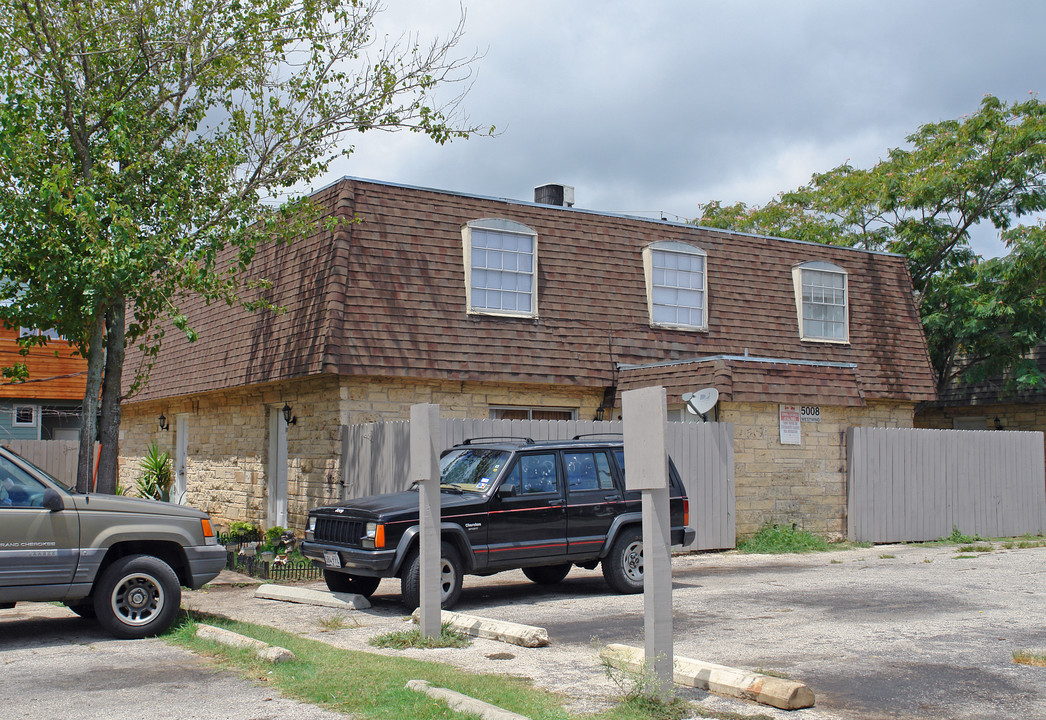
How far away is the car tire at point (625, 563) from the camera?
11.6 meters

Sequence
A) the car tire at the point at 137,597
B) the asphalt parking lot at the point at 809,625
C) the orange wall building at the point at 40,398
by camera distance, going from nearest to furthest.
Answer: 1. the asphalt parking lot at the point at 809,625
2. the car tire at the point at 137,597
3. the orange wall building at the point at 40,398

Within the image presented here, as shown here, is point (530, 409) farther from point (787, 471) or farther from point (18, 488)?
point (18, 488)

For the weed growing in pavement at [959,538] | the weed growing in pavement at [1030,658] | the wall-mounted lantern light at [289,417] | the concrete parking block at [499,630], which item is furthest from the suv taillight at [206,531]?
the weed growing in pavement at [959,538]

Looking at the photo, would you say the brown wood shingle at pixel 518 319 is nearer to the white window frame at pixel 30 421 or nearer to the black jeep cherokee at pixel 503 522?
Answer: the black jeep cherokee at pixel 503 522

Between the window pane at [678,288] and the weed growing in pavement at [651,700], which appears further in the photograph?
the window pane at [678,288]

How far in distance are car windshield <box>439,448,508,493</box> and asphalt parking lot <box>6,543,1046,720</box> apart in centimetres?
135

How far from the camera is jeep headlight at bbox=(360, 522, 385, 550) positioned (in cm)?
1026

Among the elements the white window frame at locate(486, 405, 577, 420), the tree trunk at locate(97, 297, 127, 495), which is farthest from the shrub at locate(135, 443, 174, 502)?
the white window frame at locate(486, 405, 577, 420)

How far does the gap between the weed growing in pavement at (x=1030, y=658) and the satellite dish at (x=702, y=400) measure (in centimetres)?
760

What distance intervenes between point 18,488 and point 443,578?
4.24m

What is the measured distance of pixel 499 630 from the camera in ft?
28.7

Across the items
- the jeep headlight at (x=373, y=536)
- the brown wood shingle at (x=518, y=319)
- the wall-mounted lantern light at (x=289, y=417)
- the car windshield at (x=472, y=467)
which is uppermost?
the brown wood shingle at (x=518, y=319)

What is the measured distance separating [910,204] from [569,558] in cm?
1630

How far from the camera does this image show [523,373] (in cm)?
1695
